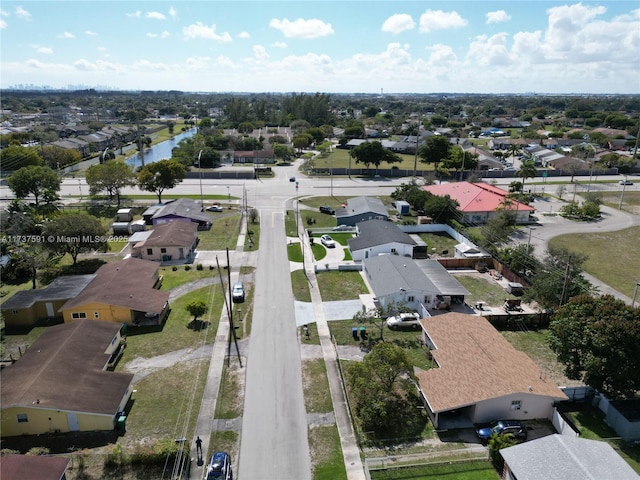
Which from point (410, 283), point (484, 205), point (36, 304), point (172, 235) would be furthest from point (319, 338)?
point (484, 205)

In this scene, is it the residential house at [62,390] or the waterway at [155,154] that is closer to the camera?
the residential house at [62,390]

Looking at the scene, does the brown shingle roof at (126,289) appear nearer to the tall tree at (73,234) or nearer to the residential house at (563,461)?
the tall tree at (73,234)

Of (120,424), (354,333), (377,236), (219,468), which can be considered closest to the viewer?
(219,468)

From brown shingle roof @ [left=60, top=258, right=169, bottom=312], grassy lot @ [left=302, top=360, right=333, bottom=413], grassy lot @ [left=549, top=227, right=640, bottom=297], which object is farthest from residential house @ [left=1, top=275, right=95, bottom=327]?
grassy lot @ [left=549, top=227, right=640, bottom=297]

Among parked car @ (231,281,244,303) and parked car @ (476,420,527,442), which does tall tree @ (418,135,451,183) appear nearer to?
parked car @ (231,281,244,303)

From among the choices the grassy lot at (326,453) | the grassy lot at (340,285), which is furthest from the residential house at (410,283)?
the grassy lot at (326,453)

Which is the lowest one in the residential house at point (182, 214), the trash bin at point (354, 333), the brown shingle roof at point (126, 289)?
the trash bin at point (354, 333)

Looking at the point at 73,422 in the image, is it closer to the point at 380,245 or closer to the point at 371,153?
the point at 380,245
